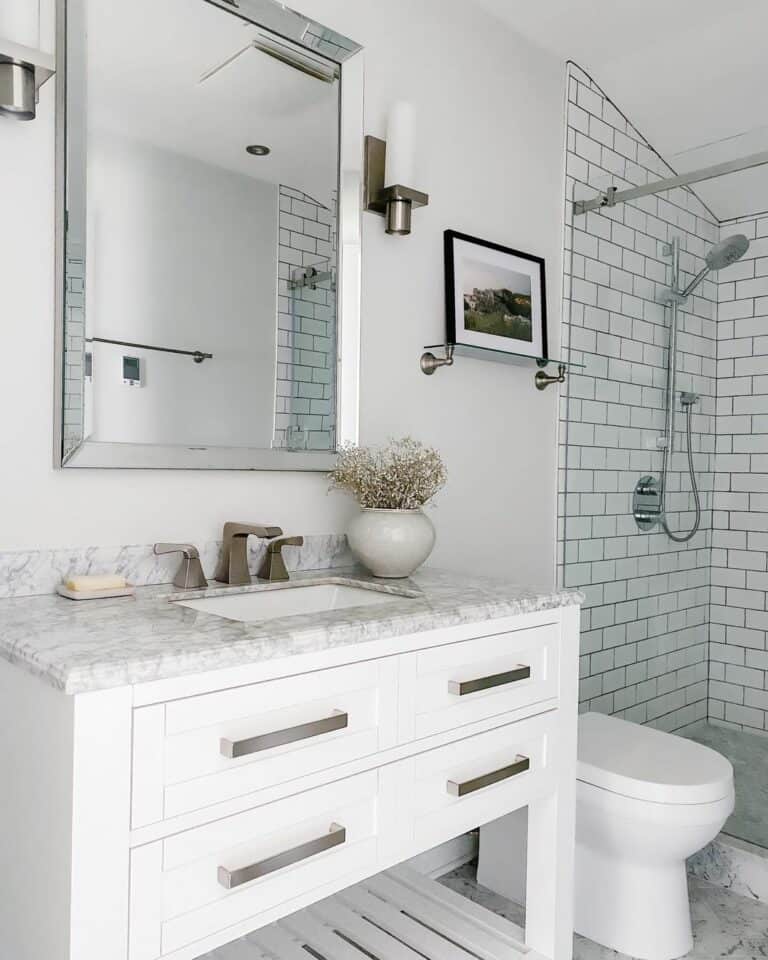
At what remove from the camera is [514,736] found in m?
1.56

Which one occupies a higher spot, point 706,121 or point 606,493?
point 706,121

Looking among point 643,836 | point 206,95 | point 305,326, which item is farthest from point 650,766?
point 206,95

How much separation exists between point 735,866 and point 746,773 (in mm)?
298

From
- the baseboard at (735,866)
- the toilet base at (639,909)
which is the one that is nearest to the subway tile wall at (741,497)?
the baseboard at (735,866)

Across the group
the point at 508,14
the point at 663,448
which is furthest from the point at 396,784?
the point at 508,14

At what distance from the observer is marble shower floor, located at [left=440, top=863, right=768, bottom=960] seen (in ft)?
6.23

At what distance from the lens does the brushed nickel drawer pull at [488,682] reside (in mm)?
1435

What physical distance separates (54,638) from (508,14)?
85.6 inches

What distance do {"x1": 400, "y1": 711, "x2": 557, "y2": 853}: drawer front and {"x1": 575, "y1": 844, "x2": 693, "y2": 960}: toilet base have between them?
49cm

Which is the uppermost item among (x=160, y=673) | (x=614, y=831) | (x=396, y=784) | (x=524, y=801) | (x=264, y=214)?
(x=264, y=214)

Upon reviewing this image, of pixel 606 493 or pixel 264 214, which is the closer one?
pixel 264 214

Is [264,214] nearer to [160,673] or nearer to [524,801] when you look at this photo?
[160,673]

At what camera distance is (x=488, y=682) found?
148 cm

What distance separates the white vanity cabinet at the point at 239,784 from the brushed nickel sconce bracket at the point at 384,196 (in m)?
1.06
